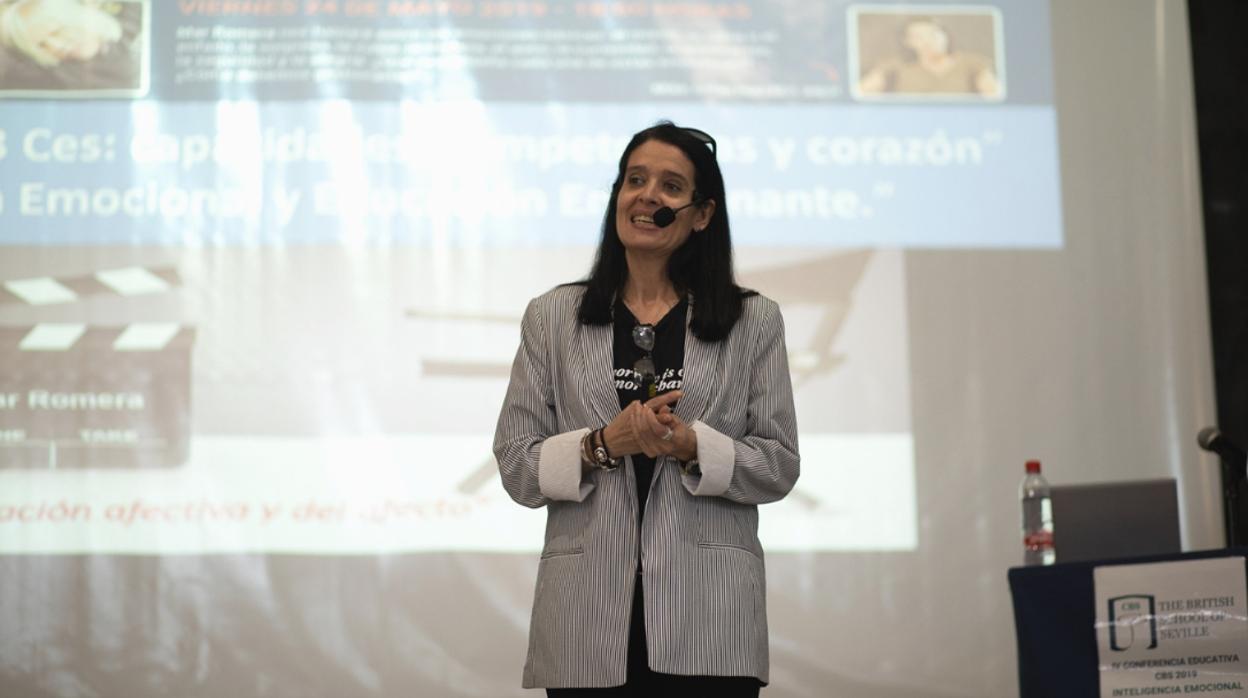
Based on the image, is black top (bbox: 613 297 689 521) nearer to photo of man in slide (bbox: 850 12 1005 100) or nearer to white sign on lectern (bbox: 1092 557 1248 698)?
white sign on lectern (bbox: 1092 557 1248 698)

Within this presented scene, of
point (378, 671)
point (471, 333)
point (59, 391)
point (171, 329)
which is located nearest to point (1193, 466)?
point (471, 333)

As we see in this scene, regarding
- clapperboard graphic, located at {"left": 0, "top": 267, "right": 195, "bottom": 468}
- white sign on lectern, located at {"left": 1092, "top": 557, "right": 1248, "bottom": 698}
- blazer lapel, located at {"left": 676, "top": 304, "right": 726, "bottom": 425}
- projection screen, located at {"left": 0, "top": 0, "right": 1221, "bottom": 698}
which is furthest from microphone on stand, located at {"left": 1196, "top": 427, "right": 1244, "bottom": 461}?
clapperboard graphic, located at {"left": 0, "top": 267, "right": 195, "bottom": 468}

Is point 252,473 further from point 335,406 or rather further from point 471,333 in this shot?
point 471,333

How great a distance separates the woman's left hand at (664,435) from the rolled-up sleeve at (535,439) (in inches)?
4.8

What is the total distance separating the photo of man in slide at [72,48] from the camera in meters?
3.94

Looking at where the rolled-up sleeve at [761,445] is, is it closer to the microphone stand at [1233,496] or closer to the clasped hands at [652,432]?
the clasped hands at [652,432]

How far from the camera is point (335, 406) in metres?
3.86

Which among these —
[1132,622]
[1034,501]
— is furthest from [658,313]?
[1034,501]

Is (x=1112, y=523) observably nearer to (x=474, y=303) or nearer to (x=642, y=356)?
(x=642, y=356)

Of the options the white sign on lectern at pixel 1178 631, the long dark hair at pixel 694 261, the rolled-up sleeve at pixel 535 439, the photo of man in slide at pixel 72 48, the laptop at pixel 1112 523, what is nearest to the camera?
the rolled-up sleeve at pixel 535 439

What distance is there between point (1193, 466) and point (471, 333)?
236 cm

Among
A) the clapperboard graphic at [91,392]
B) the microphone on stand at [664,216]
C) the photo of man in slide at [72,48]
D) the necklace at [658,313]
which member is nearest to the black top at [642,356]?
the necklace at [658,313]

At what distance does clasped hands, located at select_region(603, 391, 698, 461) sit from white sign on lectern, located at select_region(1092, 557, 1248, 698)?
50.6 inches

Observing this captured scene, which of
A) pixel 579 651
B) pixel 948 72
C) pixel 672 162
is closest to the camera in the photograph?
pixel 579 651
